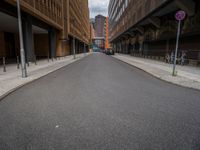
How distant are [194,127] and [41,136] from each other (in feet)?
10.7

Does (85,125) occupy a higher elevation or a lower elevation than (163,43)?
lower

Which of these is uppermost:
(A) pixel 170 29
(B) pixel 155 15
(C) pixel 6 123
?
(B) pixel 155 15

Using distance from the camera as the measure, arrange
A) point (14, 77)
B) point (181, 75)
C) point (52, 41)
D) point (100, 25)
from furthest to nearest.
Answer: point (100, 25) < point (52, 41) < point (181, 75) < point (14, 77)

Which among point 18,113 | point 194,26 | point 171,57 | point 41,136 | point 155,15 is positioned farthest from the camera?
point 155,15

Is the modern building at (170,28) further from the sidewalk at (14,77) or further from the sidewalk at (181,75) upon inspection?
the sidewalk at (14,77)

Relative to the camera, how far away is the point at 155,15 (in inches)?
830

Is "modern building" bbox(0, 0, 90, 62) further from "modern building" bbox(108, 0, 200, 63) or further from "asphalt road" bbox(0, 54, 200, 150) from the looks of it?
"modern building" bbox(108, 0, 200, 63)

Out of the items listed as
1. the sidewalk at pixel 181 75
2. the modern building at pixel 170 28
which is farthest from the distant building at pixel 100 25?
the sidewalk at pixel 181 75

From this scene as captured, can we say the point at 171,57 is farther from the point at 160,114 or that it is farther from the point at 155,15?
the point at 160,114

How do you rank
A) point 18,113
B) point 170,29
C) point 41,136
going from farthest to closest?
point 170,29 → point 18,113 → point 41,136

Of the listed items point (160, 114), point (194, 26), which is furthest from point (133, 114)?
point (194, 26)

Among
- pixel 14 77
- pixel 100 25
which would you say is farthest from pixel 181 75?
pixel 100 25

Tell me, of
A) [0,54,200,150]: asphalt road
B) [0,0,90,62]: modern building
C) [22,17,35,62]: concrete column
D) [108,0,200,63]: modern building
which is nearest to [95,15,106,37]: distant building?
[0,0,90,62]: modern building

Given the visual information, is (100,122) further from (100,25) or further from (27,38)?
(100,25)
